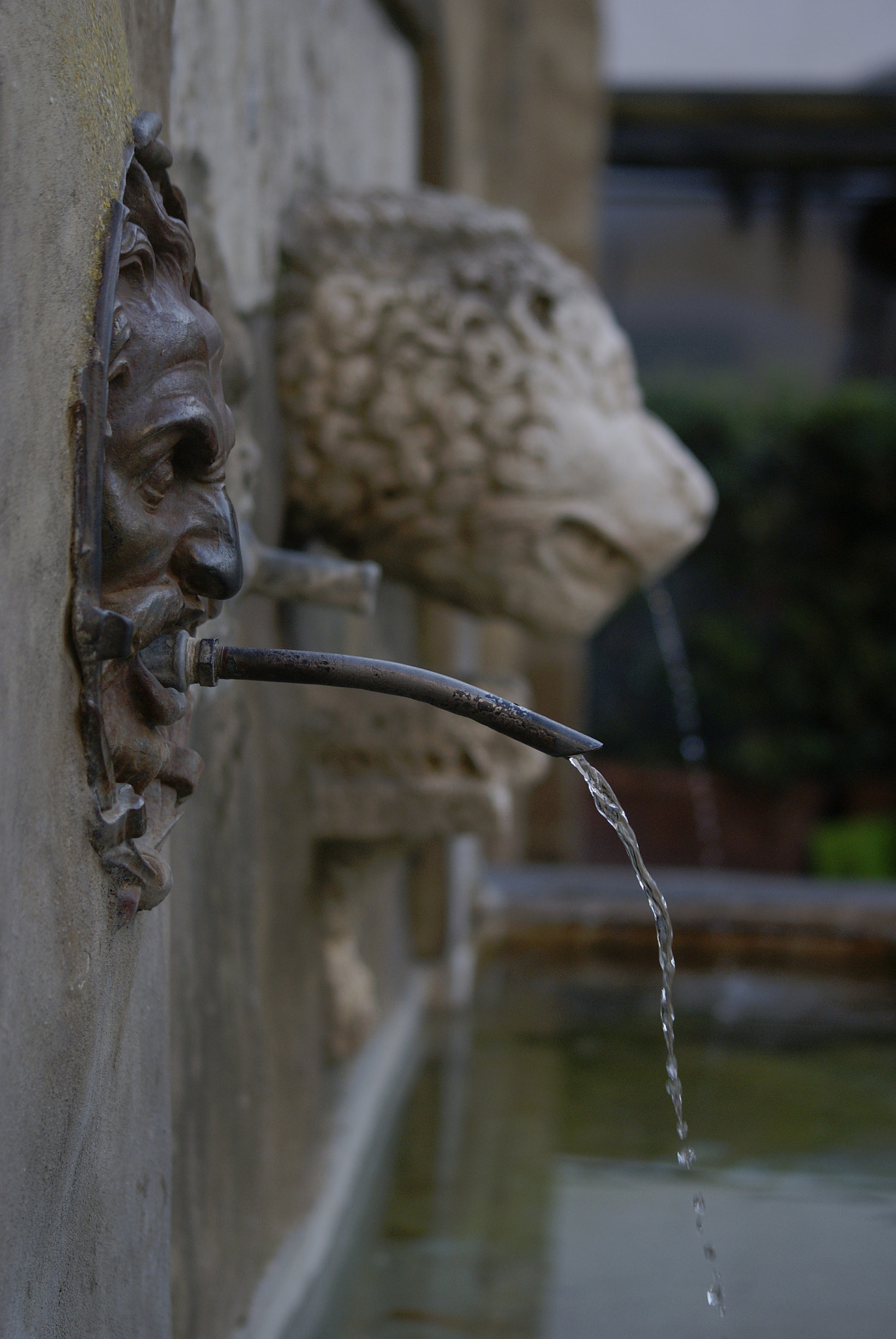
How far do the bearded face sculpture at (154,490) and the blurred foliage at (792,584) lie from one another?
7296mm

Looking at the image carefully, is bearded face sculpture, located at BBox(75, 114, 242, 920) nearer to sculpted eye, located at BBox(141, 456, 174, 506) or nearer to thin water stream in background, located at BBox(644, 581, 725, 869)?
sculpted eye, located at BBox(141, 456, 174, 506)

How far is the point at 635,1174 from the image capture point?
7.61 feet

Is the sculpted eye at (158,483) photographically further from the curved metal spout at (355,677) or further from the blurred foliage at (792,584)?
the blurred foliage at (792,584)

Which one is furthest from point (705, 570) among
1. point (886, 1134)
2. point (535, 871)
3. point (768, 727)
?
point (886, 1134)

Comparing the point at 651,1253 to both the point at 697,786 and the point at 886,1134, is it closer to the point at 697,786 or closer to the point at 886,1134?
the point at 886,1134

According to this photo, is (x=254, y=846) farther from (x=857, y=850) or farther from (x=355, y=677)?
(x=857, y=850)

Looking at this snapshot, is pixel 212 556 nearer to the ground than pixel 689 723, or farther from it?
farther from it

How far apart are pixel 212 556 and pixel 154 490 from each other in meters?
0.06

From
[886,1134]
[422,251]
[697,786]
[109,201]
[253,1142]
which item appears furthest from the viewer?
[697,786]

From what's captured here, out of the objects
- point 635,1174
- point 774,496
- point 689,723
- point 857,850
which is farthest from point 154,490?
point 774,496

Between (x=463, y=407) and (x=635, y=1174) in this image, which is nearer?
(x=463, y=407)

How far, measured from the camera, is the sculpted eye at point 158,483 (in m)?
0.85

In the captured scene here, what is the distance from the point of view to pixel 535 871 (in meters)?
4.62

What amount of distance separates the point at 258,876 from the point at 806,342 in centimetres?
927
